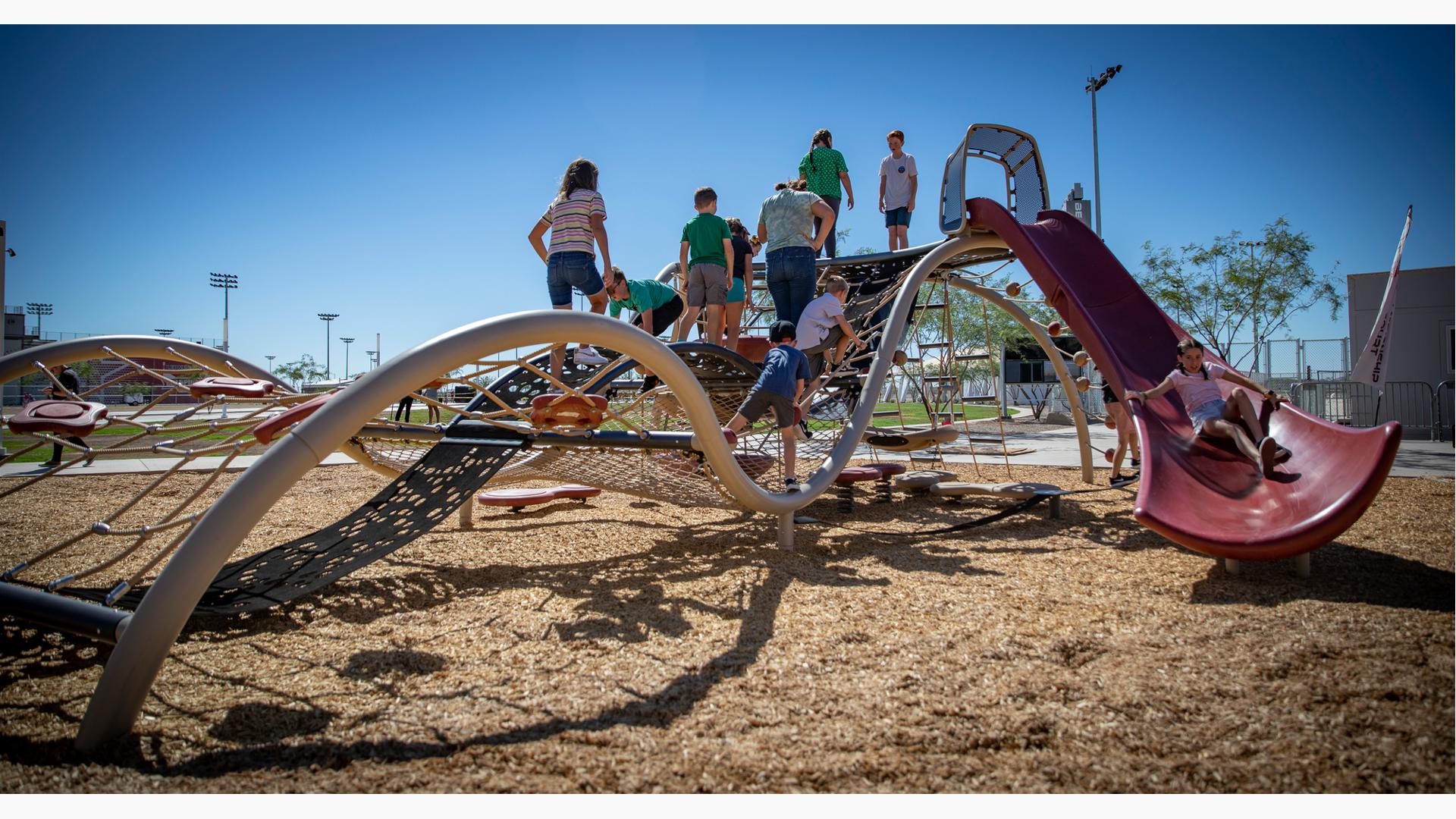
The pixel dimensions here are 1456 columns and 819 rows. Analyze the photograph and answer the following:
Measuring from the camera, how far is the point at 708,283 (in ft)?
19.9

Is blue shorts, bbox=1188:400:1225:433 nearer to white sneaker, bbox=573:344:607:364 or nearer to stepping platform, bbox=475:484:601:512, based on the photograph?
white sneaker, bbox=573:344:607:364

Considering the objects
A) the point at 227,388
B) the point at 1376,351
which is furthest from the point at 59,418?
the point at 1376,351

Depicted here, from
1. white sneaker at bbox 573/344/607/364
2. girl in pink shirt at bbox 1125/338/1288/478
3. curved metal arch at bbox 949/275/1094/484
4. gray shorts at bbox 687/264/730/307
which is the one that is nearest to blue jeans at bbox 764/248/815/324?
gray shorts at bbox 687/264/730/307

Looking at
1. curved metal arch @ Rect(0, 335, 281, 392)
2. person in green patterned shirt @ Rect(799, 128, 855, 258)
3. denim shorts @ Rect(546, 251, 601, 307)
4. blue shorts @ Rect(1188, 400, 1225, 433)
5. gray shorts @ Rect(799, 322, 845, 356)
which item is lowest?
blue shorts @ Rect(1188, 400, 1225, 433)

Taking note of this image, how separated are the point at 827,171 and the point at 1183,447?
15.0 ft

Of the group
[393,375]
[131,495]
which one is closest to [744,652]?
[393,375]

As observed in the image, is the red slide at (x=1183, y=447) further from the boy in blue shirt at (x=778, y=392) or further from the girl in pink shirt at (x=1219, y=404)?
the boy in blue shirt at (x=778, y=392)

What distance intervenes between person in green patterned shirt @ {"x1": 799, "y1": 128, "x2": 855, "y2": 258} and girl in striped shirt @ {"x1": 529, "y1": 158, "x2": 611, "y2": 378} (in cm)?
302

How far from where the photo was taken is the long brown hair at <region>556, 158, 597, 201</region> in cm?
530

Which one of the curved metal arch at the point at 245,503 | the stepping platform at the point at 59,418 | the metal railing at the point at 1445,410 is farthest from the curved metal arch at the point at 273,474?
the metal railing at the point at 1445,410

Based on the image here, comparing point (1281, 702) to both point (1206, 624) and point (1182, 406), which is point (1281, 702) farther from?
point (1182, 406)

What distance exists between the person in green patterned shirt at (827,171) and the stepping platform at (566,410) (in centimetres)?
460

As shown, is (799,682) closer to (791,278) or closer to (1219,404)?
(1219,404)

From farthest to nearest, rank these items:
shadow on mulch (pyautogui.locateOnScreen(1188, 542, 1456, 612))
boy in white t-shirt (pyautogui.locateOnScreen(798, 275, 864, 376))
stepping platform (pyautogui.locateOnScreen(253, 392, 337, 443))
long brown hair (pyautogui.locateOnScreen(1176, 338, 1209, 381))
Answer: boy in white t-shirt (pyautogui.locateOnScreen(798, 275, 864, 376))
long brown hair (pyautogui.locateOnScreen(1176, 338, 1209, 381))
stepping platform (pyautogui.locateOnScreen(253, 392, 337, 443))
shadow on mulch (pyautogui.locateOnScreen(1188, 542, 1456, 612))
